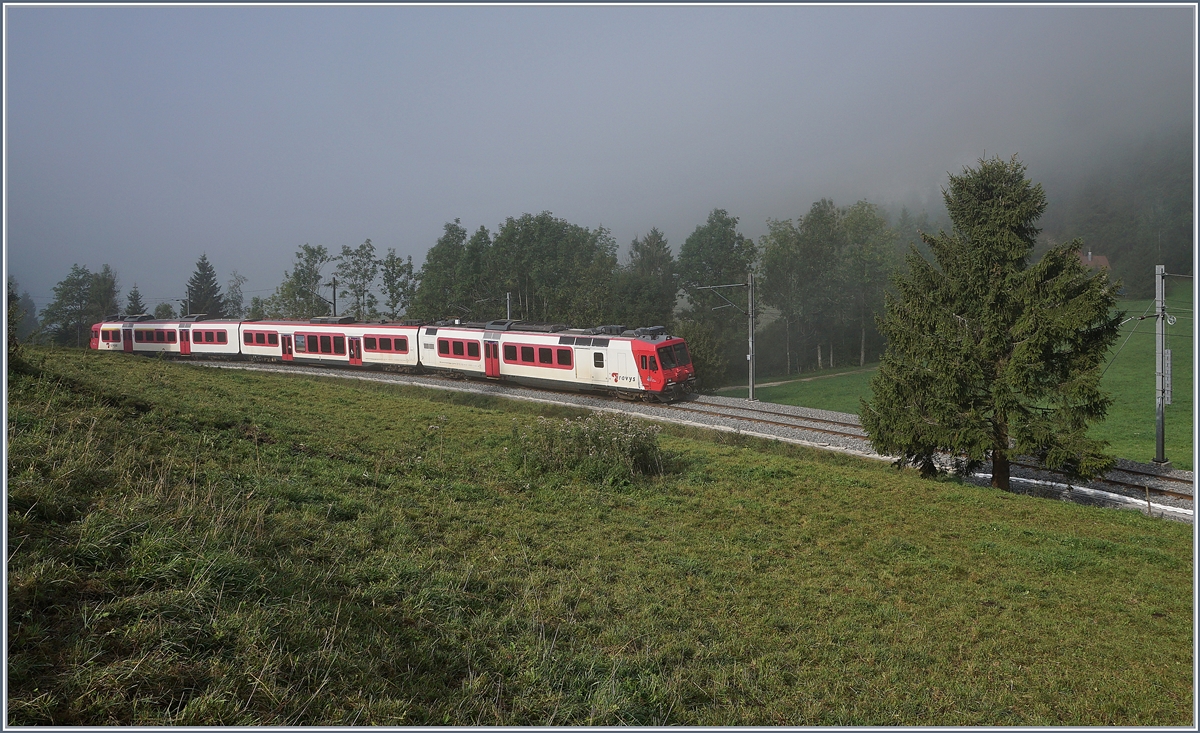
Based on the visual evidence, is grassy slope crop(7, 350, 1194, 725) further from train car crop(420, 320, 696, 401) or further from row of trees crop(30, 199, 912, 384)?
row of trees crop(30, 199, 912, 384)

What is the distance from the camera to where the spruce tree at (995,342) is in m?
14.6

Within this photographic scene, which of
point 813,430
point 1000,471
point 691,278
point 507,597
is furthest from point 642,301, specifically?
point 507,597

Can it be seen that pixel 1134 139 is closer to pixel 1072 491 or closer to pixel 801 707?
pixel 1072 491

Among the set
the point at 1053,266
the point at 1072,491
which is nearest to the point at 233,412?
the point at 1053,266

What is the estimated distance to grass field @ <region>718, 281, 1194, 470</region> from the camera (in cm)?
2492

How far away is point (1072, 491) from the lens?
54.5 ft

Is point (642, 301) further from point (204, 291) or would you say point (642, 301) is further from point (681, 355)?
point (204, 291)

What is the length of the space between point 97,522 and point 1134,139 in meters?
227

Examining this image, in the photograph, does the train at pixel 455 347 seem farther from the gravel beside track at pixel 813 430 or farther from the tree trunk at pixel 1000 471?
the tree trunk at pixel 1000 471

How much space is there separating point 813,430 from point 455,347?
1762 cm

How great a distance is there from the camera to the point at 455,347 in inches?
1213

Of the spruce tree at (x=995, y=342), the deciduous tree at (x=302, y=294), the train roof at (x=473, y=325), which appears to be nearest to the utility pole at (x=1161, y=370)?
the spruce tree at (x=995, y=342)

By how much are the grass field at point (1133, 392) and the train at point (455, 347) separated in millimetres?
10418

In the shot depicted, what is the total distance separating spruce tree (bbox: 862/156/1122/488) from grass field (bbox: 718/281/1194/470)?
4.83 ft
